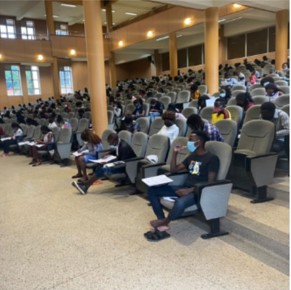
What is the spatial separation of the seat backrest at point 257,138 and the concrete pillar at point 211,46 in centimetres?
632

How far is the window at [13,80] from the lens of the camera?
69.0ft

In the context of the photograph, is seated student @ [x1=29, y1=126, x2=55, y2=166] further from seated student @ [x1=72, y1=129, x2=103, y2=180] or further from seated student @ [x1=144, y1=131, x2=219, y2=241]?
seated student @ [x1=144, y1=131, x2=219, y2=241]

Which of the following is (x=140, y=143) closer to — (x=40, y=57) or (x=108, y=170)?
(x=108, y=170)

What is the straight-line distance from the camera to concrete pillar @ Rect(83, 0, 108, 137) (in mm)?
7238

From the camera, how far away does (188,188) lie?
3.22 metres

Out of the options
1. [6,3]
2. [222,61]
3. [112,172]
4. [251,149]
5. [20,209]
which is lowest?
[20,209]

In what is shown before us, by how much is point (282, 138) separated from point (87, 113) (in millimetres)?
6604

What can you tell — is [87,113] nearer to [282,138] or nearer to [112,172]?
[112,172]

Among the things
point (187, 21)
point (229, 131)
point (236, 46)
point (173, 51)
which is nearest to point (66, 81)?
point (173, 51)

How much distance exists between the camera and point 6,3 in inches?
696

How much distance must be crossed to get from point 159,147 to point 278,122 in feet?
5.61

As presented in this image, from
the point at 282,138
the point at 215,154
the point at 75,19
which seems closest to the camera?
the point at 215,154

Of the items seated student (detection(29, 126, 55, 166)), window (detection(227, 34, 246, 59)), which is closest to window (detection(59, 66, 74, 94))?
window (detection(227, 34, 246, 59))

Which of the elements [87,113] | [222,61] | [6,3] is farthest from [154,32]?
[6,3]
